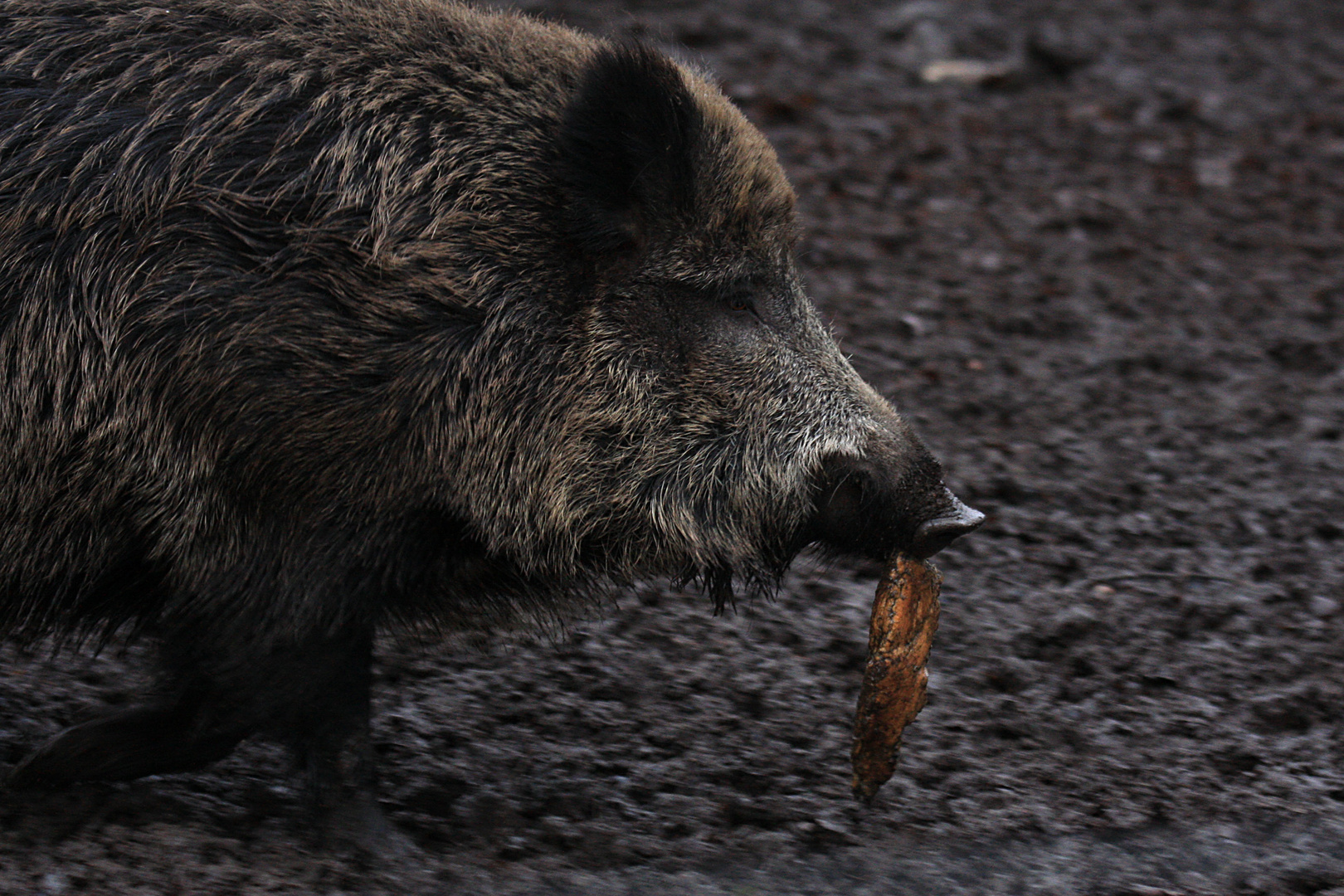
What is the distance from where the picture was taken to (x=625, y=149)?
142 inches

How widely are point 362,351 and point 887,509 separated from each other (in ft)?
4.03

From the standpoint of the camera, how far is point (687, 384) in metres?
3.72

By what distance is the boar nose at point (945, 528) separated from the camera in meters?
3.62

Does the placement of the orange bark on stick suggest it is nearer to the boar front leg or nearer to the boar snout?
the boar snout

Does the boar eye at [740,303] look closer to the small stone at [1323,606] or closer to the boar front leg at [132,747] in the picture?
the boar front leg at [132,747]

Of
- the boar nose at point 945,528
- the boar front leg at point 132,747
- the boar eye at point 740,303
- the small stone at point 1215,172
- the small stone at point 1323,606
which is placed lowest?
the boar front leg at point 132,747

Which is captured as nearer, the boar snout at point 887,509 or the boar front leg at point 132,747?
the boar snout at point 887,509

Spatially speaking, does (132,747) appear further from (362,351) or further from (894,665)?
(894,665)

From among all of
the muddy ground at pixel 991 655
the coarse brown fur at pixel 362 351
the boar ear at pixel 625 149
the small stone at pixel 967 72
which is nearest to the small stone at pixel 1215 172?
the muddy ground at pixel 991 655

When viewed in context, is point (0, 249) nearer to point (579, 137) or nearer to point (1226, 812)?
point (579, 137)

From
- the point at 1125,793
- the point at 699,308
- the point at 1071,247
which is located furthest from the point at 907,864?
the point at 1071,247

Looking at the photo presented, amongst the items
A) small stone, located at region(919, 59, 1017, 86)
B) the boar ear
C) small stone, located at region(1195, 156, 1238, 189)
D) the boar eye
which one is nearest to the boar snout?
the boar eye

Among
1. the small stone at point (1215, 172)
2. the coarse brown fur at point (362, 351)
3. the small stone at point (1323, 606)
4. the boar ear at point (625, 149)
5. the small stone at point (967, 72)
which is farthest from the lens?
the small stone at point (967, 72)

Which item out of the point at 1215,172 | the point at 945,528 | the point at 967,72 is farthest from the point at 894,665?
the point at 967,72
